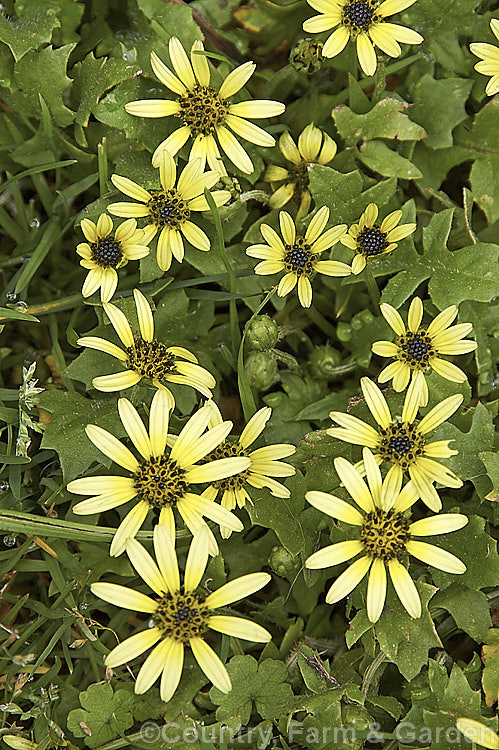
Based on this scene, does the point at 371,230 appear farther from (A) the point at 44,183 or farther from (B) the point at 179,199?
(A) the point at 44,183

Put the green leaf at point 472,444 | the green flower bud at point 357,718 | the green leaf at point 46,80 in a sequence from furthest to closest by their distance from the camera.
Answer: the green leaf at point 46,80 < the green leaf at point 472,444 < the green flower bud at point 357,718

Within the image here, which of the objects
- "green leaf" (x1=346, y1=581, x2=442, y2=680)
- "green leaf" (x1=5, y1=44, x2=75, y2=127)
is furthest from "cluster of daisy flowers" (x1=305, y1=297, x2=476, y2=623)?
"green leaf" (x1=5, y1=44, x2=75, y2=127)

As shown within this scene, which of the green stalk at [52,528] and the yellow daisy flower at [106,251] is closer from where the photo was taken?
the green stalk at [52,528]

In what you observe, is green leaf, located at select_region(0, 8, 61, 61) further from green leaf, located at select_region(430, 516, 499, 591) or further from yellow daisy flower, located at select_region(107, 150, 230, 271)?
green leaf, located at select_region(430, 516, 499, 591)

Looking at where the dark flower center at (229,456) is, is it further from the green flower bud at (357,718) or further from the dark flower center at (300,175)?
the dark flower center at (300,175)

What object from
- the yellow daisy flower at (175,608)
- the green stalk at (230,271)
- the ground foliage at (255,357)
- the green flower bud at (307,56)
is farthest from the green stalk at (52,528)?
the green flower bud at (307,56)

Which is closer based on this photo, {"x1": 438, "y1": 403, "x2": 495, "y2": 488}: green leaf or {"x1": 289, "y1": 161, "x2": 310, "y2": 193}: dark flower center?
{"x1": 438, "y1": 403, "x2": 495, "y2": 488}: green leaf

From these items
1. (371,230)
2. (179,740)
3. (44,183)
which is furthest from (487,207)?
(179,740)
